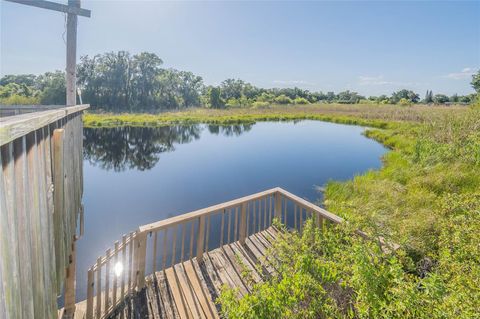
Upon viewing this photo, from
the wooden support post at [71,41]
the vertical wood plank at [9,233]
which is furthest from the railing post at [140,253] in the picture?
the wooden support post at [71,41]

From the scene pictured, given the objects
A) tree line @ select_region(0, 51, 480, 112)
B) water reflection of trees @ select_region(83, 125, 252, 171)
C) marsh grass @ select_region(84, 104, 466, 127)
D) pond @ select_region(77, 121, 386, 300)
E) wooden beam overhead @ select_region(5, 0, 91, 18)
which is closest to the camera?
wooden beam overhead @ select_region(5, 0, 91, 18)

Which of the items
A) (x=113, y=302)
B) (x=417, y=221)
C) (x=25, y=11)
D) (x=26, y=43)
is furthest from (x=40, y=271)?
(x=26, y=43)

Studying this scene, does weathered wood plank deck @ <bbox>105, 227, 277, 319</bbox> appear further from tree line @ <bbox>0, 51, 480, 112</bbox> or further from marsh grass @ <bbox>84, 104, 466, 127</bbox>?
tree line @ <bbox>0, 51, 480, 112</bbox>

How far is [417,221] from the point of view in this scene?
3.49m

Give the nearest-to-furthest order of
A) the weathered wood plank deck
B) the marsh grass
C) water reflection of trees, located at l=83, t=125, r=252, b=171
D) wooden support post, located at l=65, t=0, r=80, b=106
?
1. the weathered wood plank deck
2. wooden support post, located at l=65, t=0, r=80, b=106
3. water reflection of trees, located at l=83, t=125, r=252, b=171
4. the marsh grass

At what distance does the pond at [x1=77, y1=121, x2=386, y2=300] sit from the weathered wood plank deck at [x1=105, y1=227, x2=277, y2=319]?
144cm

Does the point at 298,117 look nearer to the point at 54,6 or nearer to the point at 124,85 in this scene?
the point at 124,85

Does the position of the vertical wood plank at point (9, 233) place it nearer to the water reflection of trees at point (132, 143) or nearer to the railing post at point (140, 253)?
the railing post at point (140, 253)

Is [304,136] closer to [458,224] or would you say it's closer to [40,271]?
[458,224]

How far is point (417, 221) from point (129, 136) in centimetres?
1567

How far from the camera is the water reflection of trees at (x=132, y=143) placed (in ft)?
34.5

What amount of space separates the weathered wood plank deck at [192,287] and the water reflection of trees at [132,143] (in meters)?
7.22

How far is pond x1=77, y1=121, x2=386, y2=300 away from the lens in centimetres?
575

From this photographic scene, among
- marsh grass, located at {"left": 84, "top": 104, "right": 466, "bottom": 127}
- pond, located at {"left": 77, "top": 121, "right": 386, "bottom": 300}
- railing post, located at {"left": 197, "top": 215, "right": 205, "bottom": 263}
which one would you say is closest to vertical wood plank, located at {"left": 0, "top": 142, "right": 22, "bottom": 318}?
railing post, located at {"left": 197, "top": 215, "right": 205, "bottom": 263}
